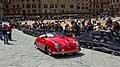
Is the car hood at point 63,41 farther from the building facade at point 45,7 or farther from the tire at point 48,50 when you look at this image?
the building facade at point 45,7

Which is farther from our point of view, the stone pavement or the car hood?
the car hood

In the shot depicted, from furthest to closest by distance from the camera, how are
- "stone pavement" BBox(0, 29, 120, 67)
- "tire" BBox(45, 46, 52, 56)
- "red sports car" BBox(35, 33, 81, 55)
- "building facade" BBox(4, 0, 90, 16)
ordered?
"building facade" BBox(4, 0, 90, 16), "tire" BBox(45, 46, 52, 56), "red sports car" BBox(35, 33, 81, 55), "stone pavement" BBox(0, 29, 120, 67)

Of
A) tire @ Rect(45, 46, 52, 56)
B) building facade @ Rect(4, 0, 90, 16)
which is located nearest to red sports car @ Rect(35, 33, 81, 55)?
tire @ Rect(45, 46, 52, 56)

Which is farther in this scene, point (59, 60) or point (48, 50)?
point (48, 50)

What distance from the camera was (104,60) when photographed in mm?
13914

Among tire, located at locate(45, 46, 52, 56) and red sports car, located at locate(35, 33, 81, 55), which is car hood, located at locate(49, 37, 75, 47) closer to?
red sports car, located at locate(35, 33, 81, 55)

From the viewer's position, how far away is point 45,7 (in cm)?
11369

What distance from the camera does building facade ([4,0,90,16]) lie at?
4350 inches

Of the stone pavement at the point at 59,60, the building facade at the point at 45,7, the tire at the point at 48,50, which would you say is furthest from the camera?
the building facade at the point at 45,7

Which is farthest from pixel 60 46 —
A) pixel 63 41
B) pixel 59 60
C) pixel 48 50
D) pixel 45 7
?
pixel 45 7

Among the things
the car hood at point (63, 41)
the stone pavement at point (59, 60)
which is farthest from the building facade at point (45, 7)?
the car hood at point (63, 41)

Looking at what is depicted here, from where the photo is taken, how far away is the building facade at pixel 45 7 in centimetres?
11050

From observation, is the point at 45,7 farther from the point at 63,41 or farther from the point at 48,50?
the point at 63,41

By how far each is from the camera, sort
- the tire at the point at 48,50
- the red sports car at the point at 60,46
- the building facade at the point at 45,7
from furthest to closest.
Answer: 1. the building facade at the point at 45,7
2. the tire at the point at 48,50
3. the red sports car at the point at 60,46
